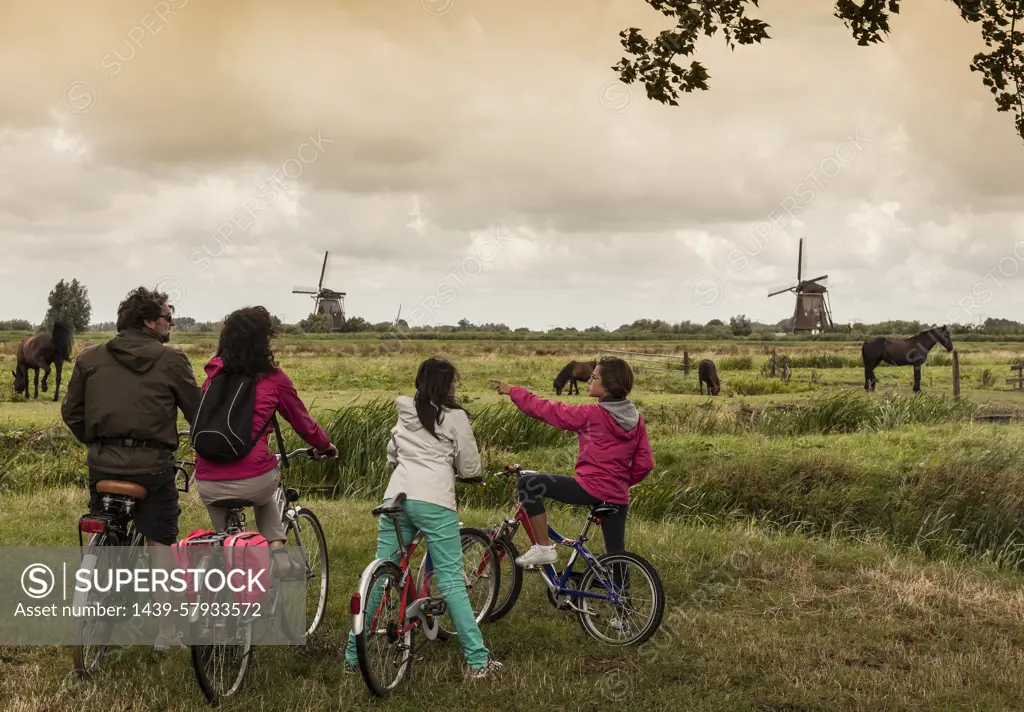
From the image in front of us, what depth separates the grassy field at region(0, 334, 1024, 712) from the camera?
195 inches

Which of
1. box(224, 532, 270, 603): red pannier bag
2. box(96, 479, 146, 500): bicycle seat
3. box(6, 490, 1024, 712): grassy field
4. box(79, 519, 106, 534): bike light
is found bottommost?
box(6, 490, 1024, 712): grassy field

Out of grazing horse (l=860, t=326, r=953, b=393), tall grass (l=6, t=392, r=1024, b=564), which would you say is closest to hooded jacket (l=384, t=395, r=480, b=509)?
tall grass (l=6, t=392, r=1024, b=564)

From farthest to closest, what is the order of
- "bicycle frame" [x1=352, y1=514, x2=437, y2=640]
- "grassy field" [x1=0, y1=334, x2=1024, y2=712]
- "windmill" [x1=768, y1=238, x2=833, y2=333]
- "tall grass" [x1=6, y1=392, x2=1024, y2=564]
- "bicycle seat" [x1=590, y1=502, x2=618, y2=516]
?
"windmill" [x1=768, y1=238, x2=833, y2=333] < "tall grass" [x1=6, y1=392, x2=1024, y2=564] < "bicycle seat" [x1=590, y1=502, x2=618, y2=516] < "grassy field" [x1=0, y1=334, x2=1024, y2=712] < "bicycle frame" [x1=352, y1=514, x2=437, y2=640]

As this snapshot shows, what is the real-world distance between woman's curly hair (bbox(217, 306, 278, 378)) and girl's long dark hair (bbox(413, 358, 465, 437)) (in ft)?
2.77

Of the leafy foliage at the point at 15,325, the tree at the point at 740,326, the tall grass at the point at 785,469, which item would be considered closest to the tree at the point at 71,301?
the leafy foliage at the point at 15,325

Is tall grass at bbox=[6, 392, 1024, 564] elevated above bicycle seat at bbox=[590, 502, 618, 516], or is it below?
below

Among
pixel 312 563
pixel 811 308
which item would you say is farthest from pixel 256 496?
pixel 811 308

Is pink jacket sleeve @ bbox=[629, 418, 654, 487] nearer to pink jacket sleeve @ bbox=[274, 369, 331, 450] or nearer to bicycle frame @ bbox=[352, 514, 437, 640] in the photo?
bicycle frame @ bbox=[352, 514, 437, 640]

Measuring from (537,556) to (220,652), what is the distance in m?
1.93

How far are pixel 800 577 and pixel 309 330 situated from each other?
85.2 m

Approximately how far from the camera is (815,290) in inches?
3327

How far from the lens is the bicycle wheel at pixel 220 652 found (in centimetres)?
435

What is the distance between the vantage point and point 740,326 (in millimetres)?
93750

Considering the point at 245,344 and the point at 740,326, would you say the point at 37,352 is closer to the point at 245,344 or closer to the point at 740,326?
the point at 245,344
